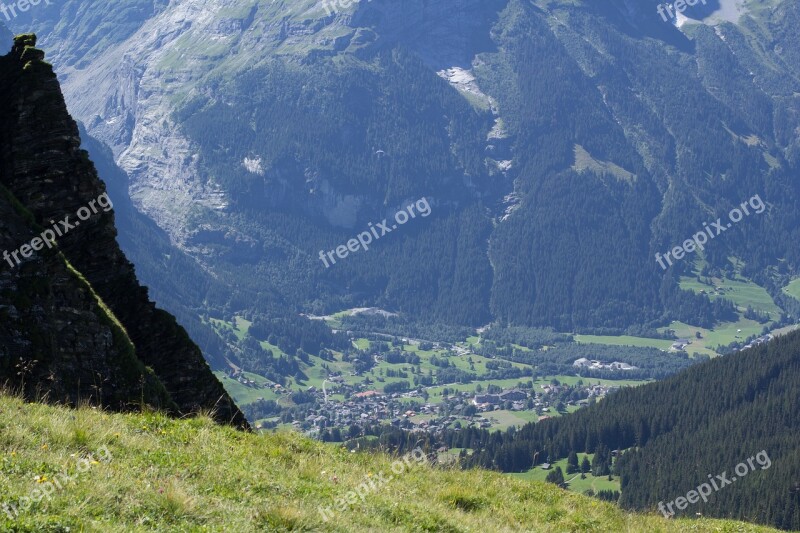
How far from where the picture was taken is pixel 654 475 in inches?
7328

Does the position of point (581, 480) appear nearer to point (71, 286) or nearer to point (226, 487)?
point (71, 286)

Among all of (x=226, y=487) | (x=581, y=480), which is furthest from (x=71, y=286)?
(x=581, y=480)

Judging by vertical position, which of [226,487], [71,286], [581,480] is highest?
[71,286]

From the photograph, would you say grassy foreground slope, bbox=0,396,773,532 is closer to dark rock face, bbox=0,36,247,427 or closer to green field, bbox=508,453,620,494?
dark rock face, bbox=0,36,247,427

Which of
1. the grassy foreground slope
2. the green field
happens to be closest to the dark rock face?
the grassy foreground slope

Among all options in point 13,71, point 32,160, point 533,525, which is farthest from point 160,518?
point 13,71

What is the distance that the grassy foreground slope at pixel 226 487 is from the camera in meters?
13.1

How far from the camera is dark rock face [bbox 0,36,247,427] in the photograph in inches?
775

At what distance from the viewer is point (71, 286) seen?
805 inches

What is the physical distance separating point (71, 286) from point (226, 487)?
773 centimetres

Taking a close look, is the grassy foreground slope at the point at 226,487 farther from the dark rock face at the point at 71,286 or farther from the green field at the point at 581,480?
the green field at the point at 581,480

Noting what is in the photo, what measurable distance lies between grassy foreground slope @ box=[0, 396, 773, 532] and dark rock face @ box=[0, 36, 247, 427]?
258 centimetres

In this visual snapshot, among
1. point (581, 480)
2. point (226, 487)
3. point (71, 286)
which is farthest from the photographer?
point (581, 480)

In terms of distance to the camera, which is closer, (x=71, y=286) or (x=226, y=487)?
(x=226, y=487)
